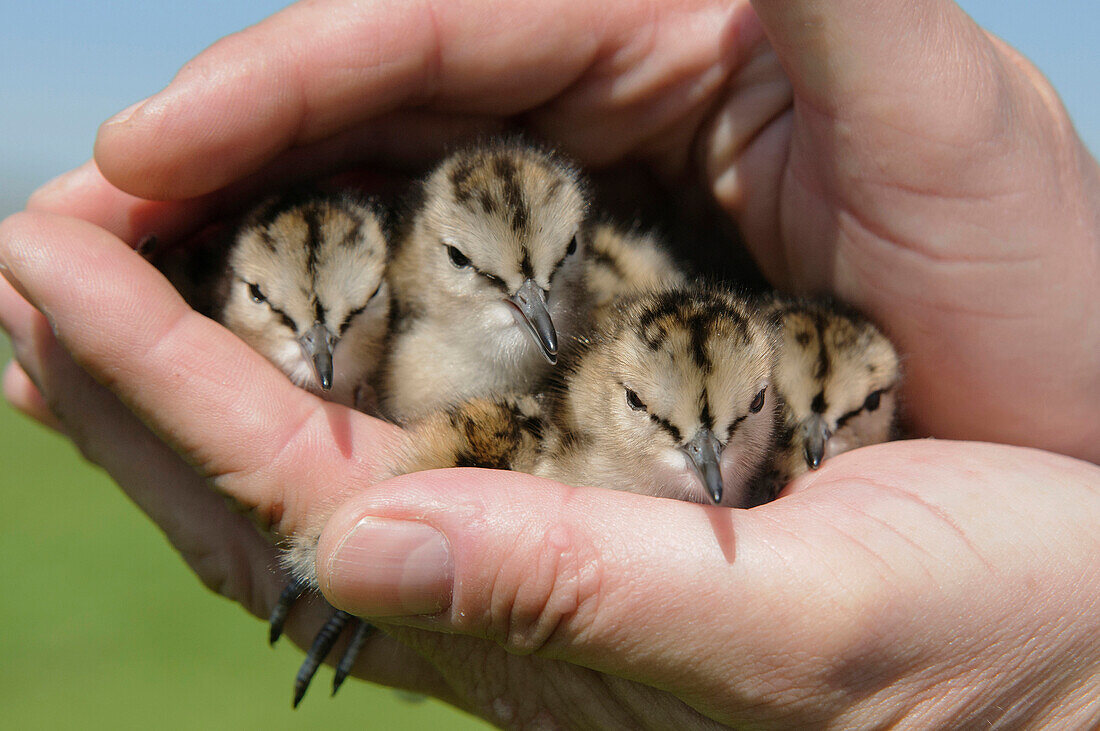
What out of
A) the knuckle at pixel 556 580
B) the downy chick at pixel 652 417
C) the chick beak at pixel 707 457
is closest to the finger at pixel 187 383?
the downy chick at pixel 652 417

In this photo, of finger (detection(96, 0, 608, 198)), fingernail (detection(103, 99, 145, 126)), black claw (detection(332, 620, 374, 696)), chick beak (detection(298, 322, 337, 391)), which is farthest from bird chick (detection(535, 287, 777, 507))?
fingernail (detection(103, 99, 145, 126))

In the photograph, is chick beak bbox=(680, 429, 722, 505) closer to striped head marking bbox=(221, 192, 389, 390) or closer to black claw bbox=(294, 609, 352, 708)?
striped head marking bbox=(221, 192, 389, 390)

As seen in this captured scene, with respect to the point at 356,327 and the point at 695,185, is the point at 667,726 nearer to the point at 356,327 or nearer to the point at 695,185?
the point at 356,327

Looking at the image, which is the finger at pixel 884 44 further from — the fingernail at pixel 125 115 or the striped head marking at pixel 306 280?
the fingernail at pixel 125 115

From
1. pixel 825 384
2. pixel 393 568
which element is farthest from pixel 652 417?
pixel 393 568

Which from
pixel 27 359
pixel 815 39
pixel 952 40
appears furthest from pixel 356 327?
pixel 952 40

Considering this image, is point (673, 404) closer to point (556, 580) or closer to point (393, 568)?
point (556, 580)
